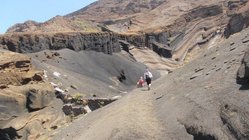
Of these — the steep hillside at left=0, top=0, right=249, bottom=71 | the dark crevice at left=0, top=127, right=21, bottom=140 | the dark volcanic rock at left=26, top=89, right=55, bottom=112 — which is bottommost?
the steep hillside at left=0, top=0, right=249, bottom=71

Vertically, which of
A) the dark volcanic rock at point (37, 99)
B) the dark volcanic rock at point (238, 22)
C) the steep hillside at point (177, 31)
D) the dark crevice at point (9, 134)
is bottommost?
the steep hillside at point (177, 31)

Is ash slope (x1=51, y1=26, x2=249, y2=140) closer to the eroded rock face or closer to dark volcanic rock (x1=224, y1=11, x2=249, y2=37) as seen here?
the eroded rock face

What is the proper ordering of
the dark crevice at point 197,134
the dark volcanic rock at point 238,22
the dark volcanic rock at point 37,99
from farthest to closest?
the dark volcanic rock at point 238,22 → the dark volcanic rock at point 37,99 → the dark crevice at point 197,134

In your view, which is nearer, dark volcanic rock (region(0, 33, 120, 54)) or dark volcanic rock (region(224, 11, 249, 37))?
dark volcanic rock (region(0, 33, 120, 54))

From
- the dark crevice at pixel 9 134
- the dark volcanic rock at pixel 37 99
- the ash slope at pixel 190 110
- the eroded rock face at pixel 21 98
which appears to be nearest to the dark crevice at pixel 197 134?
the ash slope at pixel 190 110

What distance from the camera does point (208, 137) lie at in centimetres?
1559

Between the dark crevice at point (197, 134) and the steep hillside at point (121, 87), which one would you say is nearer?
the dark crevice at point (197, 134)

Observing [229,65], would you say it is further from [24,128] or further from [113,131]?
[24,128]

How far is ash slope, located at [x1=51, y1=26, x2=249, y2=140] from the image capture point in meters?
15.7

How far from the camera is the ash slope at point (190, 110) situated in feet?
51.5

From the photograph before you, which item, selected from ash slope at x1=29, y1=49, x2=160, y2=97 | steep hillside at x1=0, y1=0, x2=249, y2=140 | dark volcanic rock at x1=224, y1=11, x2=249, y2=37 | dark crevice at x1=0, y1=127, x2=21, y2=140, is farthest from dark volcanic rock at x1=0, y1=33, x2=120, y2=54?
dark crevice at x1=0, y1=127, x2=21, y2=140

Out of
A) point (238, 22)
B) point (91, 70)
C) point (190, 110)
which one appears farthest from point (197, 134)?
point (238, 22)

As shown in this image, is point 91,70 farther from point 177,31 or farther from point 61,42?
point 177,31

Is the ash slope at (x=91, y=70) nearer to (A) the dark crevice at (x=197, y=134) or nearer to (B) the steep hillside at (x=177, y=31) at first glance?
(B) the steep hillside at (x=177, y=31)
